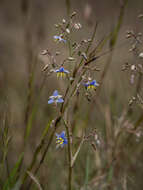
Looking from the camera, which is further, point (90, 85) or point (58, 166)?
point (58, 166)

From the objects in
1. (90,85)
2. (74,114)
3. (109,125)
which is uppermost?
(90,85)

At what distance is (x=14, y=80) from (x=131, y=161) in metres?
3.05

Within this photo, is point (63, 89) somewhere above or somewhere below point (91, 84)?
below

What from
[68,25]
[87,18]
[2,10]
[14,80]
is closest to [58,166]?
[87,18]

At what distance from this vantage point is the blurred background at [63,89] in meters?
1.84

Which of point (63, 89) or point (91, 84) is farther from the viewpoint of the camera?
point (63, 89)

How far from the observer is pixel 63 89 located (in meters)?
1.99

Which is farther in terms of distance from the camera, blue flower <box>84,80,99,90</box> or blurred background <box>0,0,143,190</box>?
blurred background <box>0,0,143,190</box>

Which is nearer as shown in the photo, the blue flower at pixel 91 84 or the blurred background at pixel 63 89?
the blue flower at pixel 91 84

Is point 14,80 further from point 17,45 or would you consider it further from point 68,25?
point 68,25

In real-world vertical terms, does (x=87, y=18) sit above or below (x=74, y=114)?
Answer: above

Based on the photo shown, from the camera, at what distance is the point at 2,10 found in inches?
243

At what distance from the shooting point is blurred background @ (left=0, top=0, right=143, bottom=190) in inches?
72.6

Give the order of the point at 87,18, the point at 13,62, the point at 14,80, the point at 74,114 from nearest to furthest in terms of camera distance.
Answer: the point at 87,18
the point at 74,114
the point at 14,80
the point at 13,62
